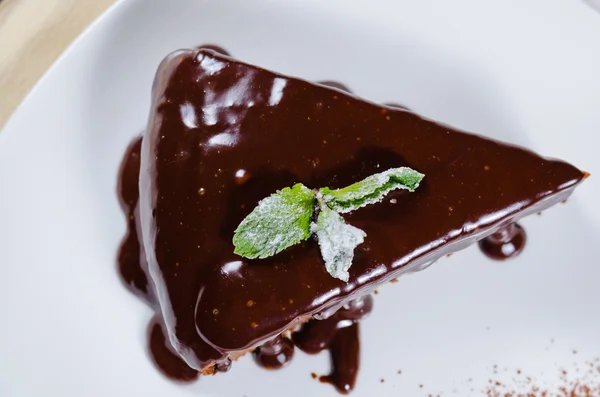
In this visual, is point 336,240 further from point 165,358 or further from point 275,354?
point 165,358

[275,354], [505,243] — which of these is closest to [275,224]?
[275,354]

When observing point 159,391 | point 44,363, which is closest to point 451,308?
point 159,391

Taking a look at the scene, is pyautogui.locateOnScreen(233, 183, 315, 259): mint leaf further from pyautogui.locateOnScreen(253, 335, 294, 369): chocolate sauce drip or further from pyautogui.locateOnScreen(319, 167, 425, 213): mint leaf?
pyautogui.locateOnScreen(253, 335, 294, 369): chocolate sauce drip

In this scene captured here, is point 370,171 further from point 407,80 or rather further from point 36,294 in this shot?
→ point 36,294

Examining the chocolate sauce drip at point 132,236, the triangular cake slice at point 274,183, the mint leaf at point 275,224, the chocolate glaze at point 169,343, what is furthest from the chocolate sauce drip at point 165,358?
the mint leaf at point 275,224

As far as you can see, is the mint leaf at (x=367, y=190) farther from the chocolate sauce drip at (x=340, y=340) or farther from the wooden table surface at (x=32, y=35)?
the wooden table surface at (x=32, y=35)

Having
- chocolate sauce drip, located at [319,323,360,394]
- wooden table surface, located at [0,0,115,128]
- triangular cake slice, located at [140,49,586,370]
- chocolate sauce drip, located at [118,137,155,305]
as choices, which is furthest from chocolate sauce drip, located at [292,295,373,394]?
wooden table surface, located at [0,0,115,128]
